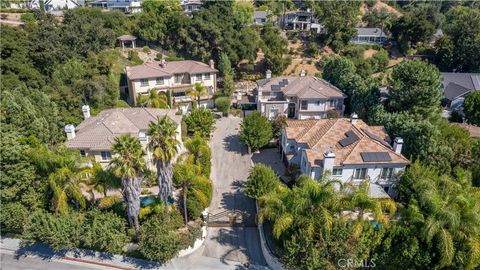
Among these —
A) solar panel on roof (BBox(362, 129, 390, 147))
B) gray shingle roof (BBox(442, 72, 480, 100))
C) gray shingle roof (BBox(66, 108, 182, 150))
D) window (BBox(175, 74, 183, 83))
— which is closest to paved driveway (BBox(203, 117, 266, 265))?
gray shingle roof (BBox(66, 108, 182, 150))

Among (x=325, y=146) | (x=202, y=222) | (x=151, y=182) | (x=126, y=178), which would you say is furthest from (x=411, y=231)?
(x=151, y=182)

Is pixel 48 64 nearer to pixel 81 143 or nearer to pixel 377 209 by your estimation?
pixel 81 143

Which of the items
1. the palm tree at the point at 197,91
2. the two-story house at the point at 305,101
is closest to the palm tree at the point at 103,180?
the palm tree at the point at 197,91

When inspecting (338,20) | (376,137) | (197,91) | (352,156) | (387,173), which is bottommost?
(387,173)

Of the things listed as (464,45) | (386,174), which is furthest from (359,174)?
(464,45)

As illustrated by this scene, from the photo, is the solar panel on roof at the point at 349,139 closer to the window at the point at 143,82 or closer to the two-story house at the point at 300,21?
the window at the point at 143,82

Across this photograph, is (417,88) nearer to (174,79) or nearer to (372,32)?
(174,79)
